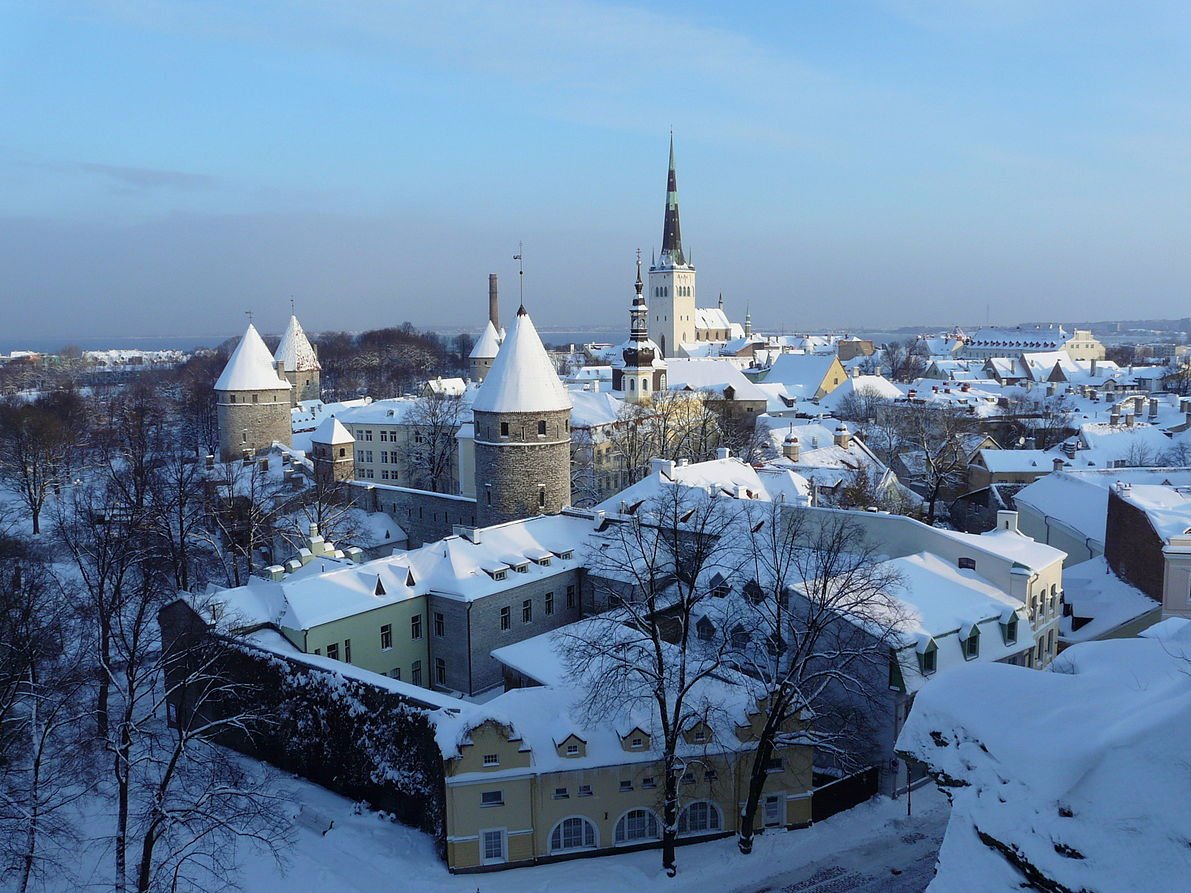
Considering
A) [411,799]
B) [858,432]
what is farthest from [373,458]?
[411,799]

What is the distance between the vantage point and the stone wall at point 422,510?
3622 centimetres

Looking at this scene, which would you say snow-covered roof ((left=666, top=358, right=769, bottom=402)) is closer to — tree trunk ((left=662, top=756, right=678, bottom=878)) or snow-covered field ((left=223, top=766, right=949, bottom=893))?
snow-covered field ((left=223, top=766, right=949, bottom=893))

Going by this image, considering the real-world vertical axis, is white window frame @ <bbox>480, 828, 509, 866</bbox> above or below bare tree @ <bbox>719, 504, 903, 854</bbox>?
below

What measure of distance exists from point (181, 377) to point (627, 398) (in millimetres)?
74046

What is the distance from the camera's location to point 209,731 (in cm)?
2294

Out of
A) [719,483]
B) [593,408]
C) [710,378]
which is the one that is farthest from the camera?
[710,378]

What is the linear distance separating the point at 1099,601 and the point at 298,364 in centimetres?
5947

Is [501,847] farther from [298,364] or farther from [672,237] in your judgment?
[672,237]

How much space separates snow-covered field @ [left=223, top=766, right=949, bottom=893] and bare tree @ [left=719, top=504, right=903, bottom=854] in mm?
908

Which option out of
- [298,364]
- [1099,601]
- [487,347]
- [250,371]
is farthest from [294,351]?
[1099,601]

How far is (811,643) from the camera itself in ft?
56.6

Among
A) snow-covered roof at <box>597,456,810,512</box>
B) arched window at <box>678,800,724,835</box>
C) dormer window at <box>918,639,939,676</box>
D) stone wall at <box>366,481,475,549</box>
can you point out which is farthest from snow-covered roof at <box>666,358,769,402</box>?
arched window at <box>678,800,724,835</box>

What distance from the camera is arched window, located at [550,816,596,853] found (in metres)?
17.7

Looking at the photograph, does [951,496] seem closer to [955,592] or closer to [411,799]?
[955,592]
